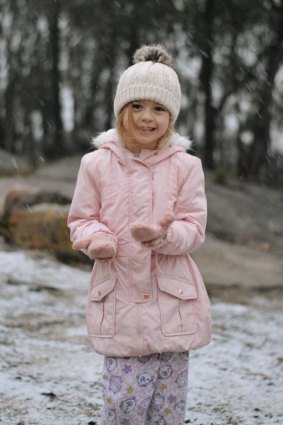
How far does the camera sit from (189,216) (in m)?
2.57

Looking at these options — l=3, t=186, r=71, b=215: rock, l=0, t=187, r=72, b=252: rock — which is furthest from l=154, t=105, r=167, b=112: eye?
l=3, t=186, r=71, b=215: rock

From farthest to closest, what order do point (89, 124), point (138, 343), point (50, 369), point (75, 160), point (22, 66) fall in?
1. point (89, 124)
2. point (22, 66)
3. point (75, 160)
4. point (50, 369)
5. point (138, 343)

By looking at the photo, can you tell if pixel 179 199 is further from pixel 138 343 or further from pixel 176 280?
pixel 138 343

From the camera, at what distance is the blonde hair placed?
264cm

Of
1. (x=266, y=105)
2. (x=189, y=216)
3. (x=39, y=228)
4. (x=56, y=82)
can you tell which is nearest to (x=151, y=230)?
(x=189, y=216)

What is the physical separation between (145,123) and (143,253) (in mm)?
493

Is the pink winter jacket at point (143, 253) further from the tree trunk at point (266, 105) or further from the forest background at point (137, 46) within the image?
the tree trunk at point (266, 105)

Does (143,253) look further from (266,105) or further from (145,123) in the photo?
(266,105)

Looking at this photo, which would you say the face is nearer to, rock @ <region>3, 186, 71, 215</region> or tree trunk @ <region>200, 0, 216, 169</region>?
rock @ <region>3, 186, 71, 215</region>

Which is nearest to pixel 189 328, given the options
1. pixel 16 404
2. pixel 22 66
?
pixel 16 404

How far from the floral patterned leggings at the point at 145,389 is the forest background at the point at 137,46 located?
11.7 metres

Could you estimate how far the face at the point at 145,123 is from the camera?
2604 millimetres

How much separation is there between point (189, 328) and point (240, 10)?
1563cm

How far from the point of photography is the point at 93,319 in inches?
101
